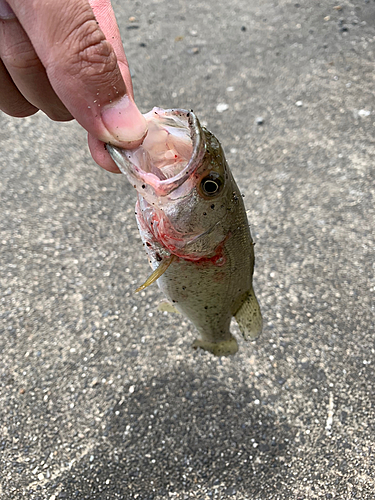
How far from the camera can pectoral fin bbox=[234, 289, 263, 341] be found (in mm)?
1672

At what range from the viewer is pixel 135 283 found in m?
2.71

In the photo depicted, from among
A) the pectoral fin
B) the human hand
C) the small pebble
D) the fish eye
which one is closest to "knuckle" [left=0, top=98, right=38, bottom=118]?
the human hand

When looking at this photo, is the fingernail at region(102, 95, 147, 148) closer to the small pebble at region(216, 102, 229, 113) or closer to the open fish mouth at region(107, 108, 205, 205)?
the open fish mouth at region(107, 108, 205, 205)

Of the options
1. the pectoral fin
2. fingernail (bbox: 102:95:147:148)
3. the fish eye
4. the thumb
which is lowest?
the pectoral fin

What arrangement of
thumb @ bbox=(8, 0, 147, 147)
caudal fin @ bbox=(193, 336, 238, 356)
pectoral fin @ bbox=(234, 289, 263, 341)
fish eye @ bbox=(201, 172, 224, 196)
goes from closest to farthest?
thumb @ bbox=(8, 0, 147, 147), fish eye @ bbox=(201, 172, 224, 196), pectoral fin @ bbox=(234, 289, 263, 341), caudal fin @ bbox=(193, 336, 238, 356)

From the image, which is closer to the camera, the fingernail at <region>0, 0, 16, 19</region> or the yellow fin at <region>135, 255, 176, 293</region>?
the fingernail at <region>0, 0, 16, 19</region>

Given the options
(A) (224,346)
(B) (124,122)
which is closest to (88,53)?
(B) (124,122)

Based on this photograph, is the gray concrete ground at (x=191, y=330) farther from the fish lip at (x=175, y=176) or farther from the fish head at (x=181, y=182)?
the fish lip at (x=175, y=176)

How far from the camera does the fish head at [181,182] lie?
4.02 ft

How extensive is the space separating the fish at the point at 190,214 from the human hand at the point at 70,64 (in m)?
0.11

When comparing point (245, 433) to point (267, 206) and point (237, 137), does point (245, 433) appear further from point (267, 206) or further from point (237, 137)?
point (237, 137)

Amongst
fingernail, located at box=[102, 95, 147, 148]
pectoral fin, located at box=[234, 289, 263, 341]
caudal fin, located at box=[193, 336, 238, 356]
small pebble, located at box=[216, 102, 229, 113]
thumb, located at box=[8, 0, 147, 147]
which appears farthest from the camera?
small pebble, located at box=[216, 102, 229, 113]

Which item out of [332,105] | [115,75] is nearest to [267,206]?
[332,105]

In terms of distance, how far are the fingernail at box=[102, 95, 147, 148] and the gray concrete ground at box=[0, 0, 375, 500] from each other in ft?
5.07
